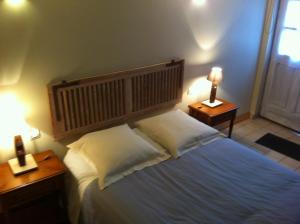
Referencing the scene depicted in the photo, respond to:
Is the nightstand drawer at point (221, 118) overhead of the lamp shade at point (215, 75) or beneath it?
beneath

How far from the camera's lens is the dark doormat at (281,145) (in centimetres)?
346

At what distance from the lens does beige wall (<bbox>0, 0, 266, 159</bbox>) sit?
2061 mm

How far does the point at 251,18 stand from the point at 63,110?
2.63 metres

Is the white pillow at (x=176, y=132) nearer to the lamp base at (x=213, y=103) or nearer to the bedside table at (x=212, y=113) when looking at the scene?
the bedside table at (x=212, y=113)

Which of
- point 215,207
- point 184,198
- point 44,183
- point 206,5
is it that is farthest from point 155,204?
point 206,5

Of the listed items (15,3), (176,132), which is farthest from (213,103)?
(15,3)

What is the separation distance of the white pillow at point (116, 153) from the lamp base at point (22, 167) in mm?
360

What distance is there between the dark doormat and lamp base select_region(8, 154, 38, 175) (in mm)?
2729

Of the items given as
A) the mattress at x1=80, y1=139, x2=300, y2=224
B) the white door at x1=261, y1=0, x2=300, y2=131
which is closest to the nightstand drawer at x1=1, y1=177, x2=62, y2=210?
the mattress at x1=80, y1=139, x2=300, y2=224

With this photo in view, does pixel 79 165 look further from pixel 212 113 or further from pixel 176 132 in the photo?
pixel 212 113

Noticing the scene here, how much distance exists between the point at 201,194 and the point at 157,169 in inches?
15.9

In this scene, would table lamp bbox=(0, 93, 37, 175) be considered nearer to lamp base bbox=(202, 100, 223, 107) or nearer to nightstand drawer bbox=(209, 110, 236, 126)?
nightstand drawer bbox=(209, 110, 236, 126)

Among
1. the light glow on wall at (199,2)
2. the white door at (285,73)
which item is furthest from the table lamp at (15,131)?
the white door at (285,73)

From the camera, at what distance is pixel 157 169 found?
2232 millimetres
